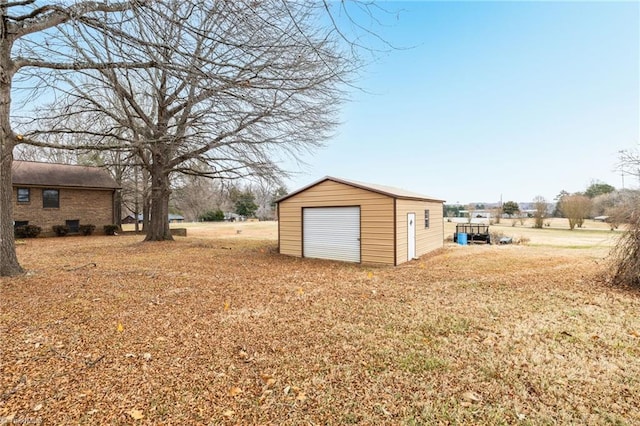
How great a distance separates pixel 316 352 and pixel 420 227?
9654 mm

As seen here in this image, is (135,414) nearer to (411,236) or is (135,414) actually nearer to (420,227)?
(411,236)

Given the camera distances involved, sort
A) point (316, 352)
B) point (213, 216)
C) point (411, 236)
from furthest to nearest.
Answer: point (213, 216) < point (411, 236) < point (316, 352)

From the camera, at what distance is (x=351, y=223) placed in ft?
33.0

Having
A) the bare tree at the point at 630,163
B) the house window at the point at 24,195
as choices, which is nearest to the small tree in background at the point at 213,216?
the house window at the point at 24,195

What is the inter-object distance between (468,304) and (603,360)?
78.0 inches

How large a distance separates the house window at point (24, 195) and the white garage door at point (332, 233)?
17.7 metres

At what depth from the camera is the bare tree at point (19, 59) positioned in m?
4.10

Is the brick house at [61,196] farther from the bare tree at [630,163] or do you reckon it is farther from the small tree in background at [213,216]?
the small tree in background at [213,216]

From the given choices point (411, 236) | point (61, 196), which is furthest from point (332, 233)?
point (61, 196)

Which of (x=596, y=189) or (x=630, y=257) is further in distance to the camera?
(x=596, y=189)

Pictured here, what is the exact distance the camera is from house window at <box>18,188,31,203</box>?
1694cm

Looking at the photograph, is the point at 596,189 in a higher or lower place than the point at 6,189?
higher

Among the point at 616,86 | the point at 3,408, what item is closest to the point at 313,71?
the point at 3,408

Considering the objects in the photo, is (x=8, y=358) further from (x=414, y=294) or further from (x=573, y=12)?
(x=573, y=12)
